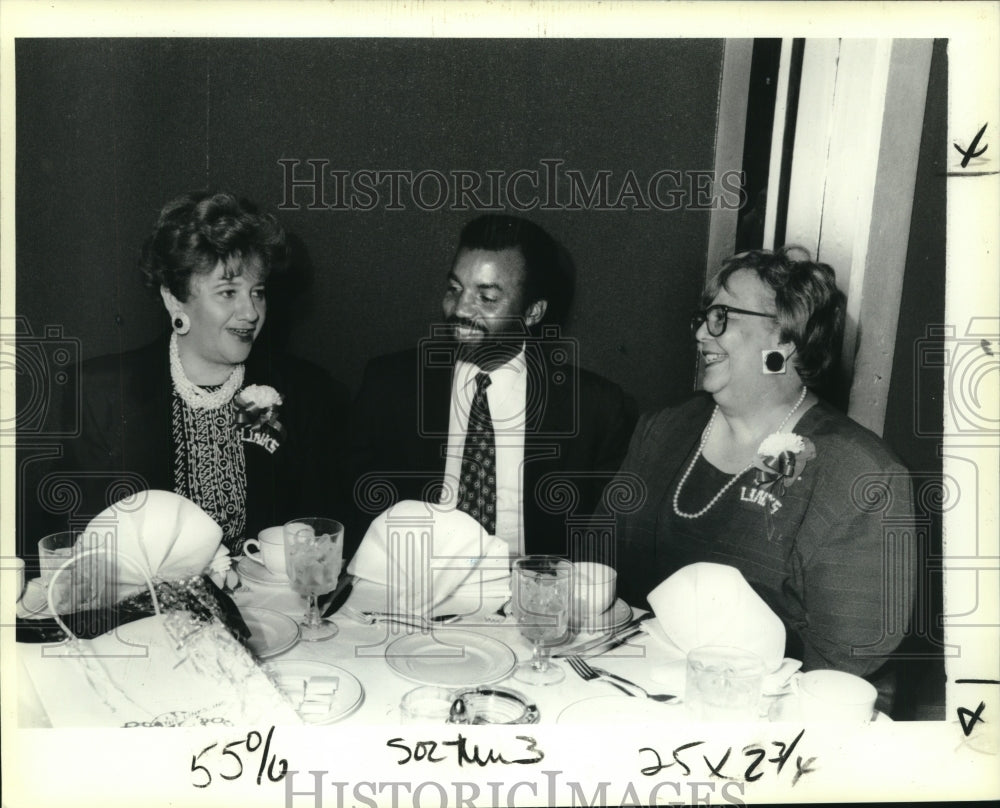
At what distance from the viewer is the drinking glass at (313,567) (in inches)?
50.2

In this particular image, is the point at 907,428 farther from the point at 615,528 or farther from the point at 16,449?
the point at 16,449

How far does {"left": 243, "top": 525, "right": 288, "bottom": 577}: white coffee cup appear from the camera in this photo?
54.3 inches

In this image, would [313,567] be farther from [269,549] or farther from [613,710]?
[613,710]

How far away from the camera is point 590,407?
55.8 inches

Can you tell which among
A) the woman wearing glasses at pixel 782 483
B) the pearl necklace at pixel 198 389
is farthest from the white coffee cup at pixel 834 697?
the pearl necklace at pixel 198 389

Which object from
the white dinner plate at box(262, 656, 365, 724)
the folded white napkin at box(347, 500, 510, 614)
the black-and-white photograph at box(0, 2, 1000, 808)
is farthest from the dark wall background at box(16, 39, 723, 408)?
the white dinner plate at box(262, 656, 365, 724)

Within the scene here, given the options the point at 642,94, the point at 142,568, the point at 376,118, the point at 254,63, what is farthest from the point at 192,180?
the point at 642,94

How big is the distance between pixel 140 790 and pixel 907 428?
4.34 ft

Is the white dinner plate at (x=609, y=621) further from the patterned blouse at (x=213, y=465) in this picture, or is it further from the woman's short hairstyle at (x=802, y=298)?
the patterned blouse at (x=213, y=465)

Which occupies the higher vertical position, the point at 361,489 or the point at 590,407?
the point at 590,407

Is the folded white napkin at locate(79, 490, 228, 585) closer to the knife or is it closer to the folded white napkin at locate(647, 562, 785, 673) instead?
the knife

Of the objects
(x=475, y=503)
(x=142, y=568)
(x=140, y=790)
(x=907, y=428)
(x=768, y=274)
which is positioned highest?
(x=768, y=274)

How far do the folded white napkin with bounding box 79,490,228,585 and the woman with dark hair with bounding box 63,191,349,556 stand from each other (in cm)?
2

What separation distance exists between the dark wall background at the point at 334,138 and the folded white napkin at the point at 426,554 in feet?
1.17
